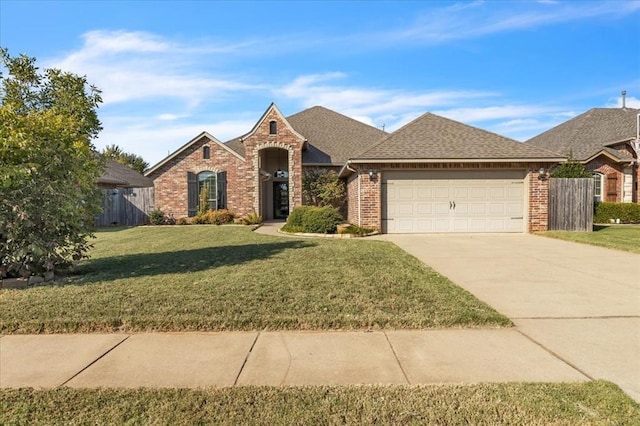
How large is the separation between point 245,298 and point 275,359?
5.99ft

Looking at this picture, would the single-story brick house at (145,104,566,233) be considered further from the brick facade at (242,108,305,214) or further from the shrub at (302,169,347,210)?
the brick facade at (242,108,305,214)

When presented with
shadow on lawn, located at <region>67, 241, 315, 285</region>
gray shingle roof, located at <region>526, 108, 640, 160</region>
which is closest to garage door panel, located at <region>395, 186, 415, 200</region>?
shadow on lawn, located at <region>67, 241, 315, 285</region>

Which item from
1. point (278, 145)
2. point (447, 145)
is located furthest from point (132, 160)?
point (447, 145)

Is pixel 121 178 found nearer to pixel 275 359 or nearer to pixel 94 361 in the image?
pixel 94 361

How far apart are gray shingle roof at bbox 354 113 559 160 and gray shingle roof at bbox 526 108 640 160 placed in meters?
9.67

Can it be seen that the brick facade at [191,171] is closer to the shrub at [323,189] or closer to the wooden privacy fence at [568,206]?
the shrub at [323,189]

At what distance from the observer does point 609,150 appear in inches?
869

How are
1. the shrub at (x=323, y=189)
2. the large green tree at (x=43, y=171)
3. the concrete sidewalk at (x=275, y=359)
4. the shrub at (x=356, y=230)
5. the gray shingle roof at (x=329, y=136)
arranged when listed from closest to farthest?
the concrete sidewalk at (x=275, y=359) → the large green tree at (x=43, y=171) → the shrub at (x=356, y=230) → the shrub at (x=323, y=189) → the gray shingle roof at (x=329, y=136)

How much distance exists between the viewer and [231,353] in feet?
12.7

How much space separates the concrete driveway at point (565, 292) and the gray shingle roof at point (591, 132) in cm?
1508

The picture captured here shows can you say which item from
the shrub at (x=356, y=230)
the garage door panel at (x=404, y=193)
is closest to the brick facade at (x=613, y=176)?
the garage door panel at (x=404, y=193)

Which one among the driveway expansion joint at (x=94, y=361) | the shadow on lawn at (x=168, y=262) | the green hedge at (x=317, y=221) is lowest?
the driveway expansion joint at (x=94, y=361)

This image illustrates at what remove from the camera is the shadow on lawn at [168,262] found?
7219 mm

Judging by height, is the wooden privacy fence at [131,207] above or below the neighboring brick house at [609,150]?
below
